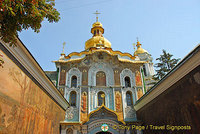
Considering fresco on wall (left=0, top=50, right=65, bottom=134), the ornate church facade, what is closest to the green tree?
the ornate church facade

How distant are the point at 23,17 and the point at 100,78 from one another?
12.9 meters

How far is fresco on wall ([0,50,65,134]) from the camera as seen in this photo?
15.9 feet

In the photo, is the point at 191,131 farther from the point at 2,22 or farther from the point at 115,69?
the point at 115,69

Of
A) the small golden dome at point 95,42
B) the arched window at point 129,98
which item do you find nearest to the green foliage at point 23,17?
the arched window at point 129,98

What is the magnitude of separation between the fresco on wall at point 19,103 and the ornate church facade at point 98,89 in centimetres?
536

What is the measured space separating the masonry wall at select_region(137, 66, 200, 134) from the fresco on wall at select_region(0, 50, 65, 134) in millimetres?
6438

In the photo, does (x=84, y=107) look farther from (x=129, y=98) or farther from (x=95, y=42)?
(x=95, y=42)

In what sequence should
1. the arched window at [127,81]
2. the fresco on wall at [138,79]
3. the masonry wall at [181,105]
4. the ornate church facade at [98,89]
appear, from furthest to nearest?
1. the arched window at [127,81]
2. the fresco on wall at [138,79]
3. the ornate church facade at [98,89]
4. the masonry wall at [181,105]

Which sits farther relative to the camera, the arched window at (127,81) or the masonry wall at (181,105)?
the arched window at (127,81)

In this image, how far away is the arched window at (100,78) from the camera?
1583 centimetres

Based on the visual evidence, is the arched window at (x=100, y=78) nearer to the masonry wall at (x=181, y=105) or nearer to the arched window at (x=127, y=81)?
the arched window at (x=127, y=81)

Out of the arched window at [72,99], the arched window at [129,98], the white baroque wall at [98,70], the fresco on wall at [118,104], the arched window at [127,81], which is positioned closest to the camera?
the fresco on wall at [118,104]

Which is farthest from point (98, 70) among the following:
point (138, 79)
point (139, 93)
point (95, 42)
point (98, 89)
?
point (95, 42)

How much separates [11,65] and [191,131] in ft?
24.5
